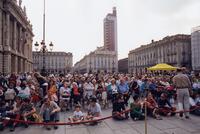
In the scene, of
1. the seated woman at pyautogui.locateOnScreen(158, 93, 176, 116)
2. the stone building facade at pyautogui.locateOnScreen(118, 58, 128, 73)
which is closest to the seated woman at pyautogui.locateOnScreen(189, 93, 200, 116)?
the seated woman at pyautogui.locateOnScreen(158, 93, 176, 116)

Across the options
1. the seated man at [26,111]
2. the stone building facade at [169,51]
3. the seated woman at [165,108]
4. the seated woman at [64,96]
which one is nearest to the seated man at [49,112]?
the seated man at [26,111]

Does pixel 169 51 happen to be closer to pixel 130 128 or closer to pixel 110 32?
pixel 110 32

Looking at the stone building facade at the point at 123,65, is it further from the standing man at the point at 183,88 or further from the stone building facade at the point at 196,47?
the standing man at the point at 183,88

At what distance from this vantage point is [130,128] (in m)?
7.69

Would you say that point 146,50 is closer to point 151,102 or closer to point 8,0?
point 8,0

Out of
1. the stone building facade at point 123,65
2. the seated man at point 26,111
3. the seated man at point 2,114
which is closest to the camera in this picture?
the seated man at point 2,114

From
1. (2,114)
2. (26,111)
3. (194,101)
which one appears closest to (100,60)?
(194,101)

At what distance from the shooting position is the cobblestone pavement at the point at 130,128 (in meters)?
7.24

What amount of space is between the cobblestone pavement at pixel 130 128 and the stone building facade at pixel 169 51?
2324 inches

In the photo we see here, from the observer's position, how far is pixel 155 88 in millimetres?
12969

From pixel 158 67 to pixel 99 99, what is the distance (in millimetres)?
9374

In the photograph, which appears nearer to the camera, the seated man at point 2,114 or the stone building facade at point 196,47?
the seated man at point 2,114

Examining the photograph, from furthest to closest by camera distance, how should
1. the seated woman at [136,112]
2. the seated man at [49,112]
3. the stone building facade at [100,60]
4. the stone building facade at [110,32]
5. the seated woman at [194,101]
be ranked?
the stone building facade at [110,32] → the stone building facade at [100,60] → the seated woman at [194,101] → the seated woman at [136,112] → the seated man at [49,112]

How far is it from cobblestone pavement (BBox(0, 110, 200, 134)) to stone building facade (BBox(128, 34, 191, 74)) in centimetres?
5903
